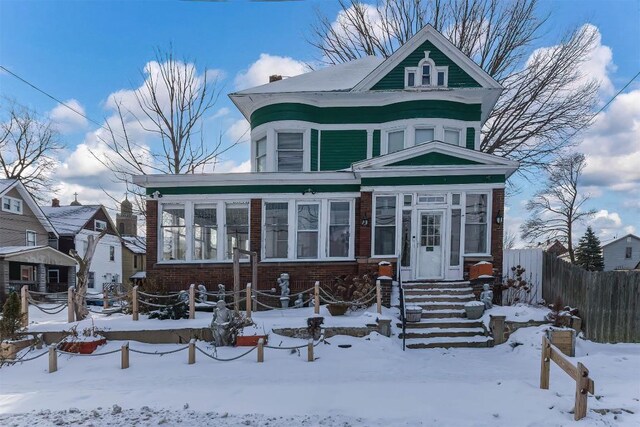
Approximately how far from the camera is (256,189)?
38.0ft

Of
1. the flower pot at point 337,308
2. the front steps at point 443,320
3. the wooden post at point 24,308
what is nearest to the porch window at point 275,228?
the flower pot at point 337,308

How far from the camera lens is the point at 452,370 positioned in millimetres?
6707

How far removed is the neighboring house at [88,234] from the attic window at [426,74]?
26051mm

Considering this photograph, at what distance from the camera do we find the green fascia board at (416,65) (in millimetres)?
13641

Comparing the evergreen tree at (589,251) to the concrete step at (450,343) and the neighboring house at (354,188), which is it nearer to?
the neighboring house at (354,188)

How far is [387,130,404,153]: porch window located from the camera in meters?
13.5

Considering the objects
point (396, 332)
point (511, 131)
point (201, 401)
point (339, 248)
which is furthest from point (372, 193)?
point (511, 131)

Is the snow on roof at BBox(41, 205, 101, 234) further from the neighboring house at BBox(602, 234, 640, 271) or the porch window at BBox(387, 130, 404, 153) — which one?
the neighboring house at BBox(602, 234, 640, 271)

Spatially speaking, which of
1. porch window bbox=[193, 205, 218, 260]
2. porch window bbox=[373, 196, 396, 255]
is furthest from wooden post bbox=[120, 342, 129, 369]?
porch window bbox=[373, 196, 396, 255]

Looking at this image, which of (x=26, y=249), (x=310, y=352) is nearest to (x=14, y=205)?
(x=26, y=249)

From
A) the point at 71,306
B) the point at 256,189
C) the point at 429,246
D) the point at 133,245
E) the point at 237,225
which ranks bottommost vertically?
A: the point at 133,245

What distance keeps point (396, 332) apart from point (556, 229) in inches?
1206

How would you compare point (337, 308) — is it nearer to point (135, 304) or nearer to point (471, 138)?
point (135, 304)

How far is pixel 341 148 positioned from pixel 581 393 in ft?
34.6
